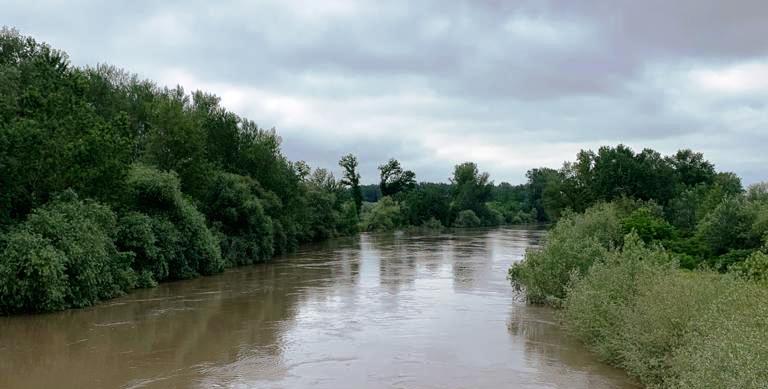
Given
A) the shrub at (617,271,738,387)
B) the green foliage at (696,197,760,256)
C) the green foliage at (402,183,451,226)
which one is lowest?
the shrub at (617,271,738,387)

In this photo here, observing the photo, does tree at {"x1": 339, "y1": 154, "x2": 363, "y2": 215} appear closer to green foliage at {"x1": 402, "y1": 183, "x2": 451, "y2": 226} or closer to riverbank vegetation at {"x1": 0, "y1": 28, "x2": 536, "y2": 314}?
green foliage at {"x1": 402, "y1": 183, "x2": 451, "y2": 226}

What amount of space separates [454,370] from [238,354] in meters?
5.90

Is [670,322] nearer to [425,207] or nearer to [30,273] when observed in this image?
[30,273]

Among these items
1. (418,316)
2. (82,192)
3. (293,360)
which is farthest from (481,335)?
(82,192)

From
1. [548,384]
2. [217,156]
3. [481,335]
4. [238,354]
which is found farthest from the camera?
[217,156]

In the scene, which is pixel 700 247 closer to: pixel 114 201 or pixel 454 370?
pixel 454 370

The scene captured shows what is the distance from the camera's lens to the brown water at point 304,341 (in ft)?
47.5

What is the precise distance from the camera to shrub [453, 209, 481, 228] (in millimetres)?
111750

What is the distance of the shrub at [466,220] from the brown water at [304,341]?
81.2 metres

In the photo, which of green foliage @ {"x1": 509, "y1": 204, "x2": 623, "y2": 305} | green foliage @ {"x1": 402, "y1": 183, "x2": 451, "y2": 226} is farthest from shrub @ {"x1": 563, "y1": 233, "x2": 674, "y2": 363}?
green foliage @ {"x1": 402, "y1": 183, "x2": 451, "y2": 226}

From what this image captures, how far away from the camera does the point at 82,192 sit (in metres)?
27.4

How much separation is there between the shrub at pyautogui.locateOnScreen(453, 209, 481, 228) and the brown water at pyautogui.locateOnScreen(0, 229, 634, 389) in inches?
3198

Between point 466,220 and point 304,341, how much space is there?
95384mm

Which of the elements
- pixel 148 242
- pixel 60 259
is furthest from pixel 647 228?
pixel 60 259
